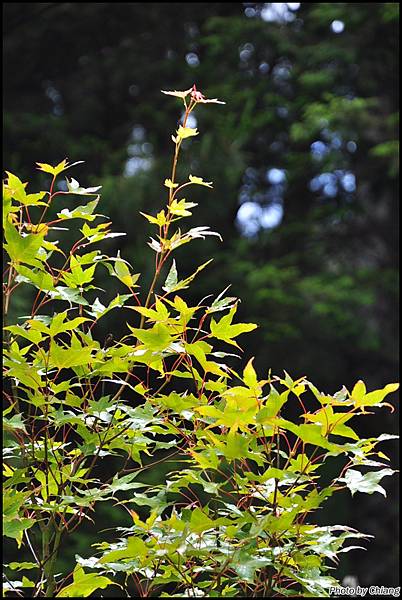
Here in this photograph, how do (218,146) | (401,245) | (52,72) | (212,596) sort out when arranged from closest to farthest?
(212,596) → (218,146) → (401,245) → (52,72)

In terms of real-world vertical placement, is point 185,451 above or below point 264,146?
below

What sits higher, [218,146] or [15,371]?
[218,146]

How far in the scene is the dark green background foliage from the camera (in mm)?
5496

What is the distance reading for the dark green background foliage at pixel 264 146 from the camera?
5.50 m

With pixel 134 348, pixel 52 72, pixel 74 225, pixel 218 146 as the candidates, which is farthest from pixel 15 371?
pixel 52 72

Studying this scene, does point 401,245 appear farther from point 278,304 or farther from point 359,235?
point 278,304

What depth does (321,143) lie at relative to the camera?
21.2ft

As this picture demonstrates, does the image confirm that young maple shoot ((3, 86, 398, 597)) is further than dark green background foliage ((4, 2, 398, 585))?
No

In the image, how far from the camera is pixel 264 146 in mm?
6754

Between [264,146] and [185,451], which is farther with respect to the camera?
[264,146]

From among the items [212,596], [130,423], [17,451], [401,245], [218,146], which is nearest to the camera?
[212,596]

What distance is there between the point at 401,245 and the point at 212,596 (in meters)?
5.61

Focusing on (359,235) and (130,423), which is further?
(359,235)

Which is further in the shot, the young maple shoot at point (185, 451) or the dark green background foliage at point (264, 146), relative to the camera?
the dark green background foliage at point (264, 146)
